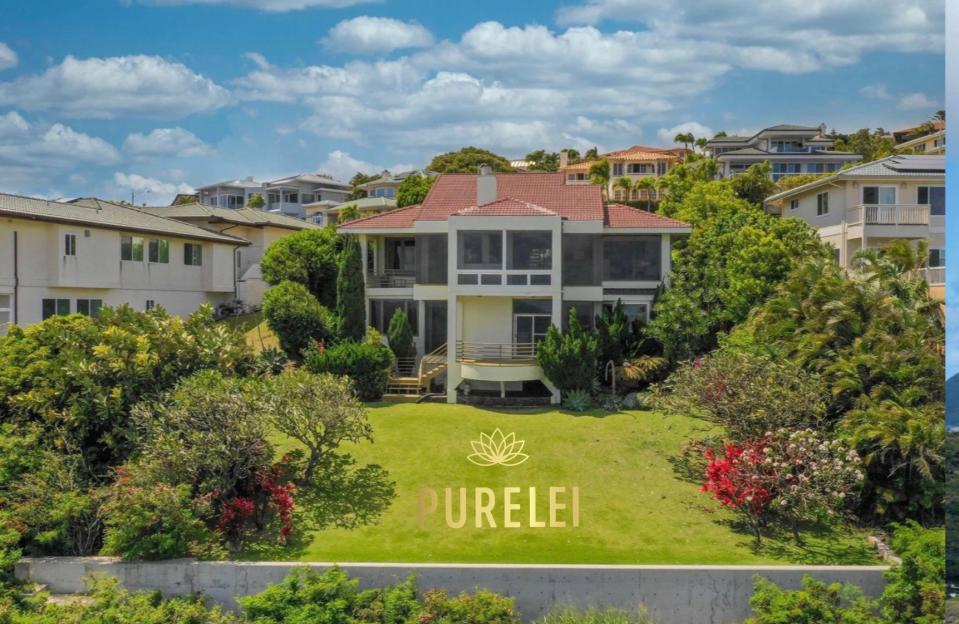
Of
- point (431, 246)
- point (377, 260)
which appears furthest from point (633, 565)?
point (377, 260)

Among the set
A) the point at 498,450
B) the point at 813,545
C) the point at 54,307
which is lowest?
the point at 813,545

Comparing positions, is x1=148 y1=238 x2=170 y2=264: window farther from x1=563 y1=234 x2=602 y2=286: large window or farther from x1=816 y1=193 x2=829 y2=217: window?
x1=816 y1=193 x2=829 y2=217: window

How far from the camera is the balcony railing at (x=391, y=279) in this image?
20.1 m

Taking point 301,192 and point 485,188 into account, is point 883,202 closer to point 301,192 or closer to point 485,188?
point 485,188

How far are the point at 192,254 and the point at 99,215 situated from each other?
9.19 feet

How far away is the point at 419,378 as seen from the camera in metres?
17.5

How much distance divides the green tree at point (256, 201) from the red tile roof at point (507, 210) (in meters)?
13.6

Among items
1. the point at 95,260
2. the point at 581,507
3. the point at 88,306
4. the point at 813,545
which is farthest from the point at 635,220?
the point at 88,306

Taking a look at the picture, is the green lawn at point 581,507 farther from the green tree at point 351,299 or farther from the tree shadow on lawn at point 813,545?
the green tree at point 351,299

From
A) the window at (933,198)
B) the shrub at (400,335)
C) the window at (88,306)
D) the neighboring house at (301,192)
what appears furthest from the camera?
the neighboring house at (301,192)

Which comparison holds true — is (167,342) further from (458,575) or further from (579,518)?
(579,518)

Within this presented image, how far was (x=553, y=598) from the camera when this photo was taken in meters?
11.0

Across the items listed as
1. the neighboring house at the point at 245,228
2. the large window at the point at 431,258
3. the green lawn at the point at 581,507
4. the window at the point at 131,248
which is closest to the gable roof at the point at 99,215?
the window at the point at 131,248

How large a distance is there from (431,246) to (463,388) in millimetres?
3640
